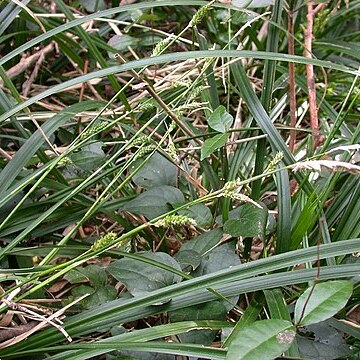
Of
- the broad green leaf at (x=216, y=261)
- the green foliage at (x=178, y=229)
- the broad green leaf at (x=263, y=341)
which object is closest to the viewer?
→ the broad green leaf at (x=263, y=341)

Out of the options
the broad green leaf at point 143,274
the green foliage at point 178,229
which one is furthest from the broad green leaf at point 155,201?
the broad green leaf at point 143,274

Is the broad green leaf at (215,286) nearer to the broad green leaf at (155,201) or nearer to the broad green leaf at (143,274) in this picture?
the broad green leaf at (143,274)

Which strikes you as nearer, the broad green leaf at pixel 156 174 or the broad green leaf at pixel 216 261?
the broad green leaf at pixel 216 261

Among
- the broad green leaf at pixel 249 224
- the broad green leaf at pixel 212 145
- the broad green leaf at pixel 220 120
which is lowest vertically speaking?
the broad green leaf at pixel 249 224

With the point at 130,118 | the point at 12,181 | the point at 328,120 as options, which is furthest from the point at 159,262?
the point at 328,120

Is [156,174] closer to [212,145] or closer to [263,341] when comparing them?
[212,145]

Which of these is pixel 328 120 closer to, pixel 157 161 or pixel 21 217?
pixel 157 161

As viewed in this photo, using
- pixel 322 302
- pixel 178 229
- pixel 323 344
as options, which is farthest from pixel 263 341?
pixel 178 229

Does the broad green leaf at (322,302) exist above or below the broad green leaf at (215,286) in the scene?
above
